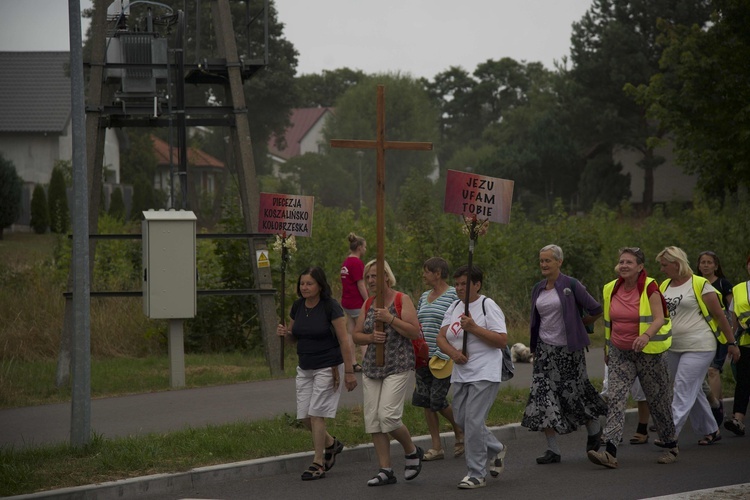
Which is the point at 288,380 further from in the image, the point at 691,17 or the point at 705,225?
the point at 691,17

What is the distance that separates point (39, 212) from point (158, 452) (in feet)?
120

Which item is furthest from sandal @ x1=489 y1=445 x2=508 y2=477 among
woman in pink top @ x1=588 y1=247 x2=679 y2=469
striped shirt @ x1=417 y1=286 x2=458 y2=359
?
striped shirt @ x1=417 y1=286 x2=458 y2=359

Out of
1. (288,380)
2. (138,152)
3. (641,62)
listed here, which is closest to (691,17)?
(641,62)

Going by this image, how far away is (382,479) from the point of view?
8781mm

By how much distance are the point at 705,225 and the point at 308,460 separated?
1655 cm

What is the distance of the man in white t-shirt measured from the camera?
858cm

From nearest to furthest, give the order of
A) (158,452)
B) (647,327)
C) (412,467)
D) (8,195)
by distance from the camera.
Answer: (412,467), (158,452), (647,327), (8,195)

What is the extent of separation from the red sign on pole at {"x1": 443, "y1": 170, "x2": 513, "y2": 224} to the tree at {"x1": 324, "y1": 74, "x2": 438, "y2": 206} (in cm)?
8627

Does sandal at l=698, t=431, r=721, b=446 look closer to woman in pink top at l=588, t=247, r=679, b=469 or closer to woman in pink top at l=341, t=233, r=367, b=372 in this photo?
woman in pink top at l=588, t=247, r=679, b=469

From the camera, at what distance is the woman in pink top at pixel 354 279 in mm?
15094

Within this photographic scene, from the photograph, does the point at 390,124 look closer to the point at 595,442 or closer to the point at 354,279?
the point at 354,279

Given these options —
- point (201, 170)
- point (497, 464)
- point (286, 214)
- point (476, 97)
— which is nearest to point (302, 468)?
point (497, 464)

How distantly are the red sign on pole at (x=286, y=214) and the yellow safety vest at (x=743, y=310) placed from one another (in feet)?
15.0

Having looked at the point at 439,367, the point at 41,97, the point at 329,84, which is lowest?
the point at 439,367
